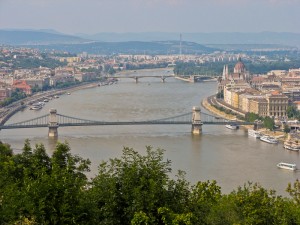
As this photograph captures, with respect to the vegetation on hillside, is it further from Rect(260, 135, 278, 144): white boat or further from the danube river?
Rect(260, 135, 278, 144): white boat

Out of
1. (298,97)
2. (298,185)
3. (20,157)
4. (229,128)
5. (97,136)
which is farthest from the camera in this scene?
(298,97)

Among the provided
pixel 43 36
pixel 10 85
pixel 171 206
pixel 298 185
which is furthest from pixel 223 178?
pixel 43 36

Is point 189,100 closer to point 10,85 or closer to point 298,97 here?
point 298,97

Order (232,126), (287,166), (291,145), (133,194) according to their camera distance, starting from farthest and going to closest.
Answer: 1. (232,126)
2. (291,145)
3. (287,166)
4. (133,194)

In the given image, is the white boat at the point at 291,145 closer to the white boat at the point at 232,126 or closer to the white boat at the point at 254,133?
the white boat at the point at 254,133

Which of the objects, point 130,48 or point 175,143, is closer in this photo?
→ point 175,143

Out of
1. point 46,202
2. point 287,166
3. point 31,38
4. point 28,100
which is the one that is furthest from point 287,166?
point 31,38

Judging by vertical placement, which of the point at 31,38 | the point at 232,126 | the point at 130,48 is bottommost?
the point at 130,48

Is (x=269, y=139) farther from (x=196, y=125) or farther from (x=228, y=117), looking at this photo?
(x=228, y=117)

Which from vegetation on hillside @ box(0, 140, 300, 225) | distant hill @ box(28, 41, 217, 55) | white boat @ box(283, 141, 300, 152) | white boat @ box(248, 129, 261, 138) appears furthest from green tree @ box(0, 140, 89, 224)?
distant hill @ box(28, 41, 217, 55)
